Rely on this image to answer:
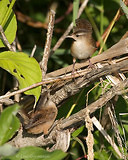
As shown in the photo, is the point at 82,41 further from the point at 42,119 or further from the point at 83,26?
the point at 42,119

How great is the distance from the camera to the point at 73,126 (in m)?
1.77

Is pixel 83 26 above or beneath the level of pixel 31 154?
above

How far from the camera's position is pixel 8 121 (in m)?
1.10

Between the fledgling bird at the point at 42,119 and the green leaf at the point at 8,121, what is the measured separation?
0.58 m

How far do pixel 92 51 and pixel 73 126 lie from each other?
911mm

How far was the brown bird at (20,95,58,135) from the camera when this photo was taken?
1.78 m

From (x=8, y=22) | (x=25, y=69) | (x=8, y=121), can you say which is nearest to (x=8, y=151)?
(x=8, y=121)

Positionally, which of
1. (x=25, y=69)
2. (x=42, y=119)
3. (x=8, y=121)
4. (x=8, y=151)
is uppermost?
(x=25, y=69)

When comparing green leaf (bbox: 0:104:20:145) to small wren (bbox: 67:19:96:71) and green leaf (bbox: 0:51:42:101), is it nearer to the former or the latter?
green leaf (bbox: 0:51:42:101)

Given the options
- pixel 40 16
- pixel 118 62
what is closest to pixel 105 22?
pixel 40 16

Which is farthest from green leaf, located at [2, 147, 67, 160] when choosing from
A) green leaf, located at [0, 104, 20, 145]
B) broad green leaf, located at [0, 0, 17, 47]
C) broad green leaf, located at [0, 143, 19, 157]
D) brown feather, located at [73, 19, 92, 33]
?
brown feather, located at [73, 19, 92, 33]

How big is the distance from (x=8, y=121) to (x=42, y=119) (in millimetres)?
706

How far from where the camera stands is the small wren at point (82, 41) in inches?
97.0

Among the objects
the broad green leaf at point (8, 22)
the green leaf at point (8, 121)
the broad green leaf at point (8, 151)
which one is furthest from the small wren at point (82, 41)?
the broad green leaf at point (8, 151)
